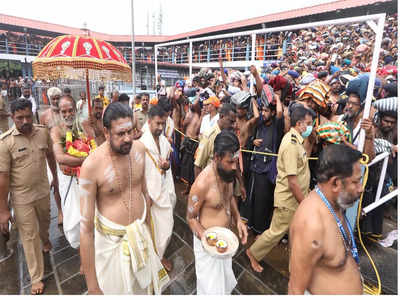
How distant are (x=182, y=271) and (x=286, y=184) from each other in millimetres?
1630

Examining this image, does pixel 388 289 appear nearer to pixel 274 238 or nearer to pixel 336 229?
pixel 274 238

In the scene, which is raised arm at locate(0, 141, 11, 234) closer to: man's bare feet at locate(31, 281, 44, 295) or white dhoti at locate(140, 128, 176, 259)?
man's bare feet at locate(31, 281, 44, 295)

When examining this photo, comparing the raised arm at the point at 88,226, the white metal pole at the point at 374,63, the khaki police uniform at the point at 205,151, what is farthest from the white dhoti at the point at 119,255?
the white metal pole at the point at 374,63

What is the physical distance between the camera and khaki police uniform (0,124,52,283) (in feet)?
8.07

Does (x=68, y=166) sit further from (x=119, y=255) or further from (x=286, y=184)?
(x=286, y=184)

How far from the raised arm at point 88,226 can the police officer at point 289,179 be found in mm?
1881

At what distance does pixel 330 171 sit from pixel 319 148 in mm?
2056

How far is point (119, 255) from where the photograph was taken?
1.84 metres

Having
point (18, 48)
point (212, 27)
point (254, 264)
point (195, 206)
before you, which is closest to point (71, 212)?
point (195, 206)

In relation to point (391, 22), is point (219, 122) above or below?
below

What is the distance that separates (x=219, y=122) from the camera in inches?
132

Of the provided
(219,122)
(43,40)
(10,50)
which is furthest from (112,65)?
(10,50)

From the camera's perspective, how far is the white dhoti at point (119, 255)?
71.1 inches

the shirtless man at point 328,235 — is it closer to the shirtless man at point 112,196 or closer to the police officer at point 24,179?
the shirtless man at point 112,196
